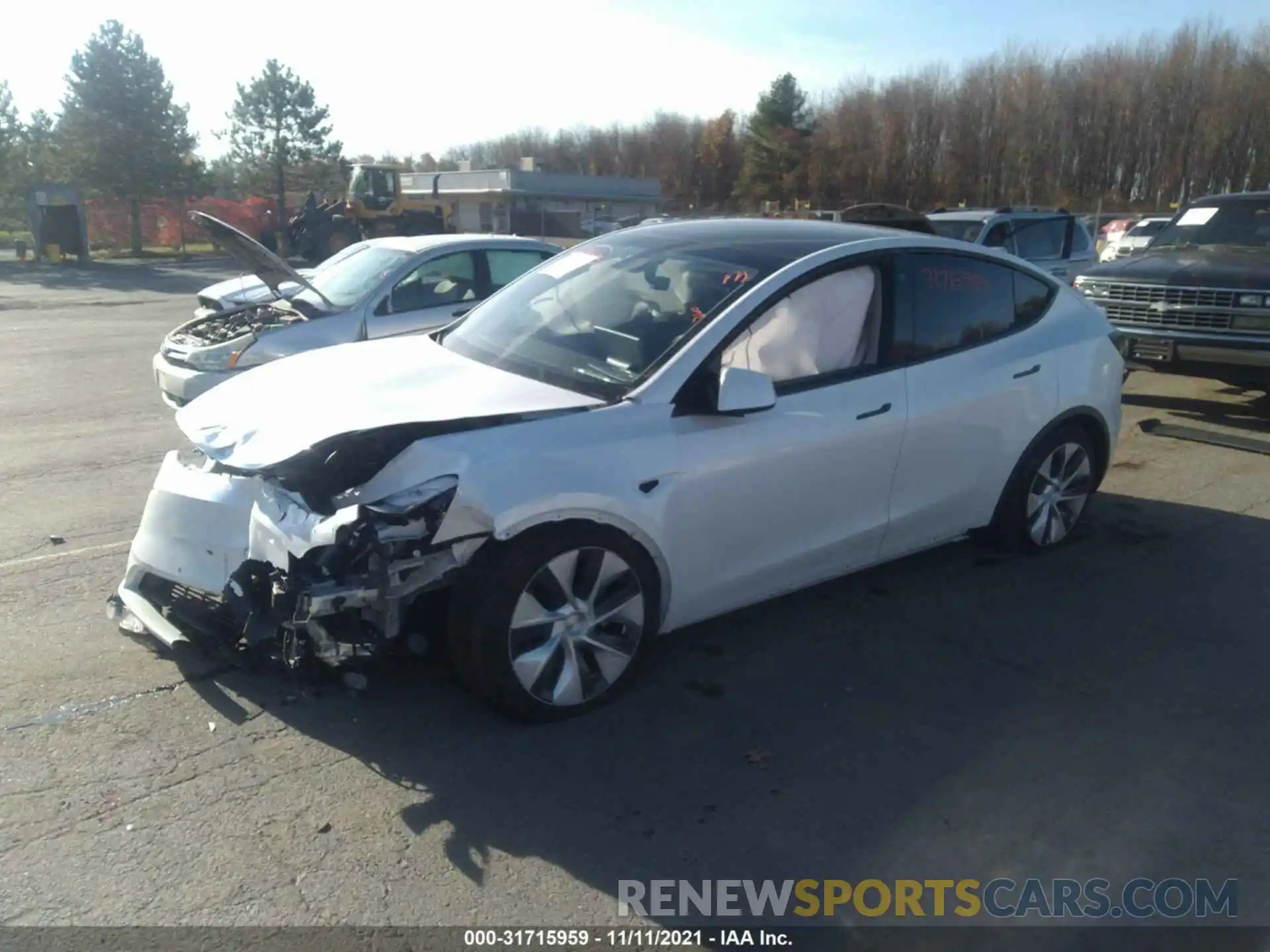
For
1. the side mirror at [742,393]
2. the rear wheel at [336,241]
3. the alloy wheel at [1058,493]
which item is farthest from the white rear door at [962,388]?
the rear wheel at [336,241]

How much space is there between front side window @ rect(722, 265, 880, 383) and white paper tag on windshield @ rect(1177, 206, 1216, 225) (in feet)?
24.8

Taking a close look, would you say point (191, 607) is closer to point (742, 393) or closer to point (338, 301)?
point (742, 393)

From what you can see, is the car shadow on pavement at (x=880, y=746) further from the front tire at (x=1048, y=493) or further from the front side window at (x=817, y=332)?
the front side window at (x=817, y=332)

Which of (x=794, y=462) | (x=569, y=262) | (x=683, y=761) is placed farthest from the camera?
(x=569, y=262)

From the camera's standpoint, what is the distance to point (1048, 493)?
18.2 ft

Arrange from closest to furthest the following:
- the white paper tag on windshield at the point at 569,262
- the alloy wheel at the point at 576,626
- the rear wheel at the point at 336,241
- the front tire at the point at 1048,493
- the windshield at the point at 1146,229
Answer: the alloy wheel at the point at 576,626
the white paper tag on windshield at the point at 569,262
the front tire at the point at 1048,493
the windshield at the point at 1146,229
the rear wheel at the point at 336,241

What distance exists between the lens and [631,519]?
3.79 m

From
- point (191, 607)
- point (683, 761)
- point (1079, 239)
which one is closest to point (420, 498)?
point (191, 607)

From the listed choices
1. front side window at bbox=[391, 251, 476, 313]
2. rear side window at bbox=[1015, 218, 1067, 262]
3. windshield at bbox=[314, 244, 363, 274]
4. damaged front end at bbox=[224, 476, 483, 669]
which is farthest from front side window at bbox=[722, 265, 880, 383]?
rear side window at bbox=[1015, 218, 1067, 262]

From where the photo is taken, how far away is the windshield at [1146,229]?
23703 millimetres

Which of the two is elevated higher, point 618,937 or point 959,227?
point 959,227

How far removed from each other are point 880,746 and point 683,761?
0.73 m

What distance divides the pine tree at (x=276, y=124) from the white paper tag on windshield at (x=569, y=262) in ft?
166

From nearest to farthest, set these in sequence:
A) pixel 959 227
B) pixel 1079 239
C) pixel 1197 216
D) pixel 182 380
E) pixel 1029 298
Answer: pixel 1029 298 < pixel 182 380 < pixel 1197 216 < pixel 959 227 < pixel 1079 239
